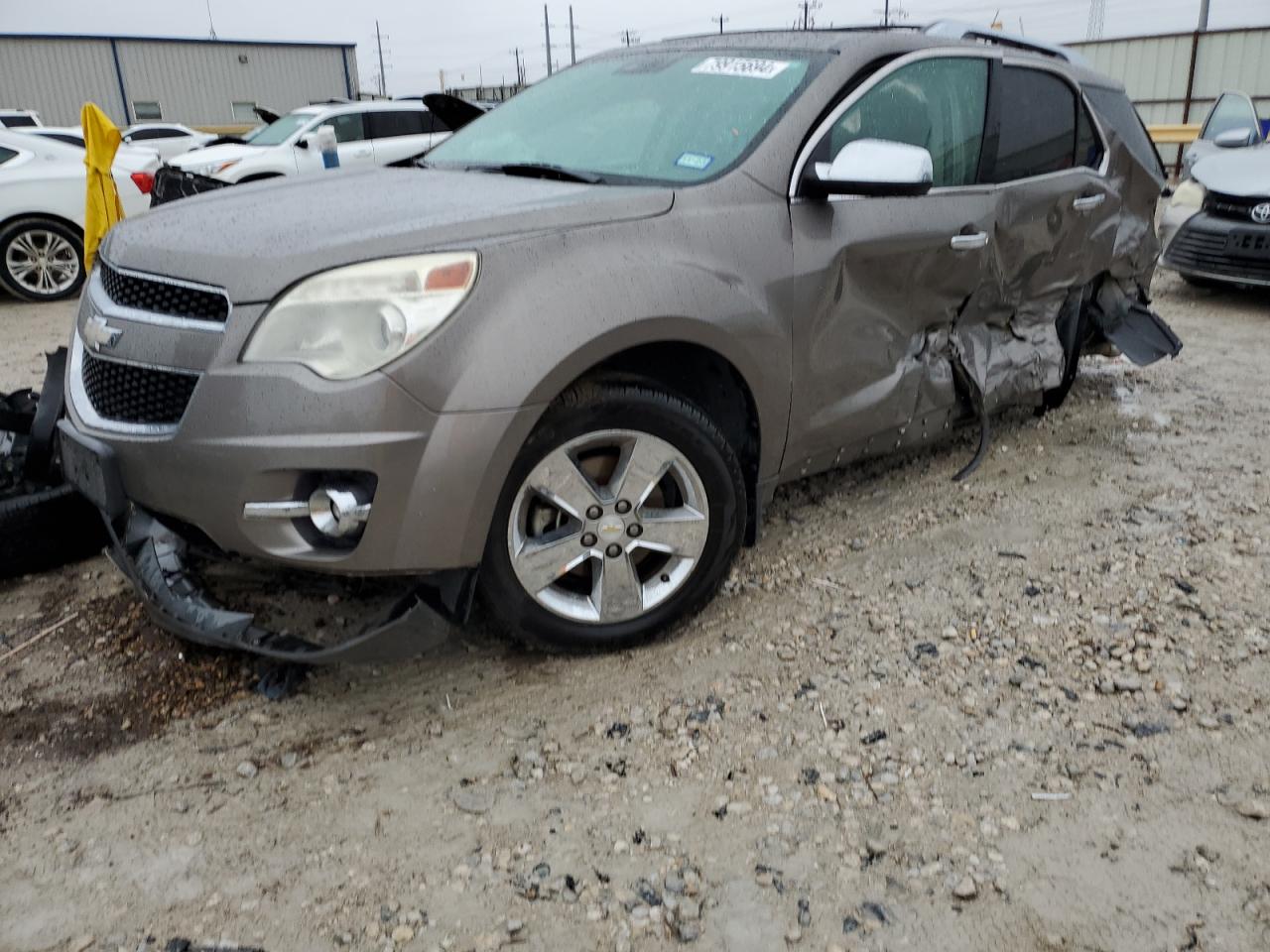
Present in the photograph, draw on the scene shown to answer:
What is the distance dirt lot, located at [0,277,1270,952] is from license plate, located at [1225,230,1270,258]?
4.40 metres

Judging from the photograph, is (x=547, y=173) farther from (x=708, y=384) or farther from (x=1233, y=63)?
(x=1233, y=63)

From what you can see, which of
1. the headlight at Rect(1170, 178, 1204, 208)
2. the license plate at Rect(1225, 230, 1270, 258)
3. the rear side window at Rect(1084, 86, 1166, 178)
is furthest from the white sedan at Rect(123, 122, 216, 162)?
the rear side window at Rect(1084, 86, 1166, 178)

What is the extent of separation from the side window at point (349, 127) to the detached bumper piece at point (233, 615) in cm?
1045

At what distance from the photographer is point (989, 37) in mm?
3805

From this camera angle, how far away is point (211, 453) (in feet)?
7.18

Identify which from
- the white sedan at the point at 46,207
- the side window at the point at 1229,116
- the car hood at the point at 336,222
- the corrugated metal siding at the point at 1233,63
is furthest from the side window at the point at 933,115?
the corrugated metal siding at the point at 1233,63

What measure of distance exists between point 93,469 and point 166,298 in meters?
0.45

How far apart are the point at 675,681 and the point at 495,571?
1.85ft

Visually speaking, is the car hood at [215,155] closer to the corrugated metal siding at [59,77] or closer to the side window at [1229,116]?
the side window at [1229,116]

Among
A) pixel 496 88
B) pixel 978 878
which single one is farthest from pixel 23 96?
pixel 978 878

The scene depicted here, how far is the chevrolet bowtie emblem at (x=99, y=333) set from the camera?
2408 millimetres

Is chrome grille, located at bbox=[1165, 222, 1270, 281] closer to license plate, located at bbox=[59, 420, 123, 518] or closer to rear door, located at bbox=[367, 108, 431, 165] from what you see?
license plate, located at bbox=[59, 420, 123, 518]

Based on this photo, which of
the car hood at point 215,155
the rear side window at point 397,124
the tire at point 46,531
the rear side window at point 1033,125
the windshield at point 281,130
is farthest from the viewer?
the rear side window at point 397,124

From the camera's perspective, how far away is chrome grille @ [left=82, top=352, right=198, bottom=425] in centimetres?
227
